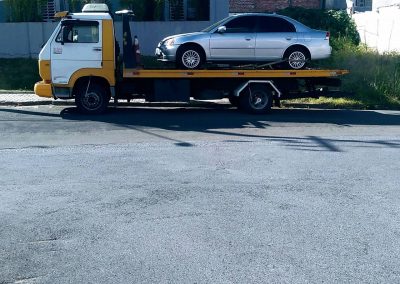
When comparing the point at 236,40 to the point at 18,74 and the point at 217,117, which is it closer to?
the point at 217,117

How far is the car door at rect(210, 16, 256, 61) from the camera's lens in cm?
1483

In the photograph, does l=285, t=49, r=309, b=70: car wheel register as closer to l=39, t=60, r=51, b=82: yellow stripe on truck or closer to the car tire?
the car tire

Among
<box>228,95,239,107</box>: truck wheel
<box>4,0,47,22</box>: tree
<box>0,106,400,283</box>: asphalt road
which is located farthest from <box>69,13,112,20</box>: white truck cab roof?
<box>4,0,47,22</box>: tree

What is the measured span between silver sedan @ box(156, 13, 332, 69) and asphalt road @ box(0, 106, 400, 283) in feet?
9.90

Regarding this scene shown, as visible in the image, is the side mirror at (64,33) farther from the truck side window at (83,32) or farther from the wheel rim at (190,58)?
the wheel rim at (190,58)

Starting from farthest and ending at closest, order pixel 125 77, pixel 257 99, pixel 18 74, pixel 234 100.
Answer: pixel 18 74 → pixel 234 100 → pixel 257 99 → pixel 125 77

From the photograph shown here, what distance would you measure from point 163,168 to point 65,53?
6.50 m

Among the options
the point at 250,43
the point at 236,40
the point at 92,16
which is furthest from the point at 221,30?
the point at 92,16

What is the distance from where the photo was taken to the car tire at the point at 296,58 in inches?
591

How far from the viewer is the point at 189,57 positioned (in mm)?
14844

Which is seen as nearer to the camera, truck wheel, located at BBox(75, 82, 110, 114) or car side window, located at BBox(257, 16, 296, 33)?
truck wheel, located at BBox(75, 82, 110, 114)

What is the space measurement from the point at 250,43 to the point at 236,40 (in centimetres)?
36

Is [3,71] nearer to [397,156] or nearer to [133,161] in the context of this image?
[133,161]

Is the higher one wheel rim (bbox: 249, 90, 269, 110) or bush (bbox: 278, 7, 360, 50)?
bush (bbox: 278, 7, 360, 50)
